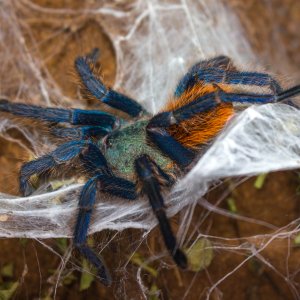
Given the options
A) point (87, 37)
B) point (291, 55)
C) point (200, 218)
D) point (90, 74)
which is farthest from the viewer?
point (291, 55)

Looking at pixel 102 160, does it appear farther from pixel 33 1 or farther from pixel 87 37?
pixel 33 1

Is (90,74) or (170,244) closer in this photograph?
(170,244)

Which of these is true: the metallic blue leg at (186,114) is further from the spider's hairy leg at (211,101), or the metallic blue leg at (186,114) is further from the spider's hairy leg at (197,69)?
the spider's hairy leg at (197,69)

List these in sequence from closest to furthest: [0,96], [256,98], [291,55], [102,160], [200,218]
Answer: [256,98] < [102,160] < [200,218] < [0,96] < [291,55]

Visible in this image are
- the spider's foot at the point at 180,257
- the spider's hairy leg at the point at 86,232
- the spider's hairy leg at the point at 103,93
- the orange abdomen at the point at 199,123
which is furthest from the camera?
the spider's hairy leg at the point at 103,93

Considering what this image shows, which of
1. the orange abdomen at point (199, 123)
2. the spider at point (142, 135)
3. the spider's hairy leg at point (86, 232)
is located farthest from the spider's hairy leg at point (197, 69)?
the spider's hairy leg at point (86, 232)

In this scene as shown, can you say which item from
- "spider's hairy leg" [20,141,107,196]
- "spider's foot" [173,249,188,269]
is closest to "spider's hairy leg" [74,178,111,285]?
"spider's hairy leg" [20,141,107,196]

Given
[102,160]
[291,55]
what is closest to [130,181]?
[102,160]

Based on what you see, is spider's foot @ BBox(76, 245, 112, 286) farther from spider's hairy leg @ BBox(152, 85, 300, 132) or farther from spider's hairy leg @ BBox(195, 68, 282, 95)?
spider's hairy leg @ BBox(195, 68, 282, 95)

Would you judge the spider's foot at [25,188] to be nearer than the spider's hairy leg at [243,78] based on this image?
No
